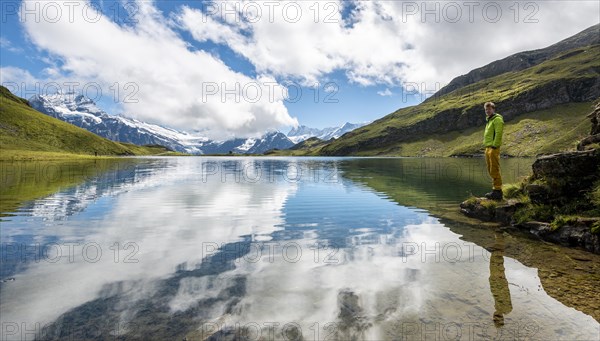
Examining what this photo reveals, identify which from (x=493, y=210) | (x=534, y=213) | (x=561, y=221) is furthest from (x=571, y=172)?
(x=493, y=210)

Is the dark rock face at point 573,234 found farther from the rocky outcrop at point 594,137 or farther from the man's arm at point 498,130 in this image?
the rocky outcrop at point 594,137

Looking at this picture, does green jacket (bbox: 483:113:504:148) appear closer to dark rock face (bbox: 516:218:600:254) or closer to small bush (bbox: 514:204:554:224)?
small bush (bbox: 514:204:554:224)

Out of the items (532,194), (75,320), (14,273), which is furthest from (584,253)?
(14,273)

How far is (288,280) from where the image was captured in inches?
432

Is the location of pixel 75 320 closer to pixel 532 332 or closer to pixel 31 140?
pixel 532 332

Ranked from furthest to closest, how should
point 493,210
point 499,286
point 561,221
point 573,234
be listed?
point 493,210
point 561,221
point 573,234
point 499,286

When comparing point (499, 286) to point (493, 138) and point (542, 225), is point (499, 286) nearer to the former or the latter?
point (542, 225)

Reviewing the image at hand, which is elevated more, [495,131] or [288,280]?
[495,131]

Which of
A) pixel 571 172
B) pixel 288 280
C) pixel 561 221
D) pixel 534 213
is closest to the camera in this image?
pixel 288 280

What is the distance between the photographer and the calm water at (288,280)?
783cm

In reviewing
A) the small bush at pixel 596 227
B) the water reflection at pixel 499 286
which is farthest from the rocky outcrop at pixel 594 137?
the water reflection at pixel 499 286

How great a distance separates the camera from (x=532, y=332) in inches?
296

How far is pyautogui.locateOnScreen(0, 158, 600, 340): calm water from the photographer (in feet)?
25.7

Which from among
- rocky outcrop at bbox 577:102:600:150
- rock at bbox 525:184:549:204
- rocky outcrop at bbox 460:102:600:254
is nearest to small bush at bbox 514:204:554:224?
rocky outcrop at bbox 460:102:600:254
